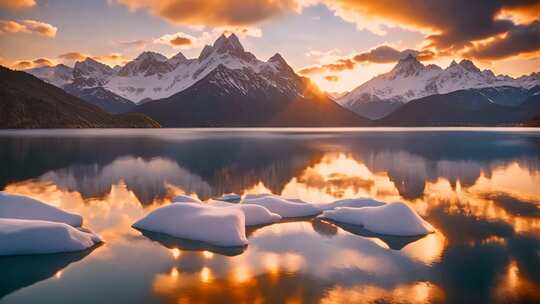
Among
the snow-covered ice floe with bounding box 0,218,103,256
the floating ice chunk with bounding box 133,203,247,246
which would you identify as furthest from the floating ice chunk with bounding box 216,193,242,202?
the snow-covered ice floe with bounding box 0,218,103,256

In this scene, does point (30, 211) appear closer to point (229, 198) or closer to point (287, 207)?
point (229, 198)

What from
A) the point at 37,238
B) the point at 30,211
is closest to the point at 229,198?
the point at 30,211

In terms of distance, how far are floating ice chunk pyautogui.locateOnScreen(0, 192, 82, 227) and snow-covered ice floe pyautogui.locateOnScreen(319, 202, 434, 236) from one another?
20.4 m

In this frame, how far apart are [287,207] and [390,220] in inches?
353

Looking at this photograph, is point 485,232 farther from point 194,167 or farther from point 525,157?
point 525,157

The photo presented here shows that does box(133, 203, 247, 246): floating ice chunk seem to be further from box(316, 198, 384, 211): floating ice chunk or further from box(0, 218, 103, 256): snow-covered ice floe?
box(316, 198, 384, 211): floating ice chunk

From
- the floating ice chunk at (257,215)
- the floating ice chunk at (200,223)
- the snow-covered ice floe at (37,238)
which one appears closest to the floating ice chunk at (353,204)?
the floating ice chunk at (257,215)

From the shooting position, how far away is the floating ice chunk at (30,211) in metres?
28.8

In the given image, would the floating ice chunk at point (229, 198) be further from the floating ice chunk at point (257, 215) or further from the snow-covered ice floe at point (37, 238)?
the snow-covered ice floe at point (37, 238)

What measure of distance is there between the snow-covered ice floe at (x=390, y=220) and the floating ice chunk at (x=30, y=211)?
20.4 metres

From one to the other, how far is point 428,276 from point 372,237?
7.67 meters

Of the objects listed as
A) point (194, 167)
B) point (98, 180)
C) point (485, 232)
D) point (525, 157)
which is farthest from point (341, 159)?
point (485, 232)

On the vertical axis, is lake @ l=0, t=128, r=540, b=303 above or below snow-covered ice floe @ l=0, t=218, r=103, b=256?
below

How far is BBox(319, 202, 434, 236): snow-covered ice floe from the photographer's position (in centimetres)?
2956
